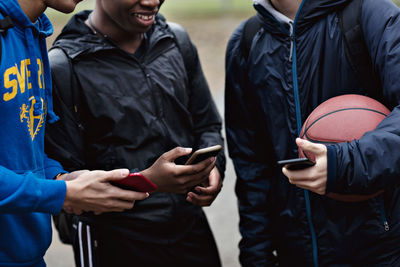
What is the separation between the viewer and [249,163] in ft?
9.77

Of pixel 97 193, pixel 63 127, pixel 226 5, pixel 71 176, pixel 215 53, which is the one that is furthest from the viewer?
pixel 226 5

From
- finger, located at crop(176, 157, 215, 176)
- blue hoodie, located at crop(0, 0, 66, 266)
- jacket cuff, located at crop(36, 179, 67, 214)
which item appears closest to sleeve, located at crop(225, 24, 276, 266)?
finger, located at crop(176, 157, 215, 176)

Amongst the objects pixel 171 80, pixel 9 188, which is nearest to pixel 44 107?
pixel 9 188

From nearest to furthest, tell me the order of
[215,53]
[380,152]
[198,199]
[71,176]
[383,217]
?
1. [380,152]
2. [383,217]
3. [71,176]
4. [198,199]
5. [215,53]

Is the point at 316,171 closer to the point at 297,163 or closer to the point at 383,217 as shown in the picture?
the point at 297,163

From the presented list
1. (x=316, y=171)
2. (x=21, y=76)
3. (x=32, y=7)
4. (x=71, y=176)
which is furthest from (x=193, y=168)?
(x=32, y=7)

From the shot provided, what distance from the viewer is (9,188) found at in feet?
6.87

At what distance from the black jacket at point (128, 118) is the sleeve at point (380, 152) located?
108 centimetres

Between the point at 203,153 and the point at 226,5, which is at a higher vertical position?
the point at 203,153

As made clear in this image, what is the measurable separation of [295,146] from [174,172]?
0.61m

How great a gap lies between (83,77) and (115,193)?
30.4 inches

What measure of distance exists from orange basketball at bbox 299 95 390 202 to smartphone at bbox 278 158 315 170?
0.10 m

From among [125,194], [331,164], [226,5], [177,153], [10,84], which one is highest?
[10,84]

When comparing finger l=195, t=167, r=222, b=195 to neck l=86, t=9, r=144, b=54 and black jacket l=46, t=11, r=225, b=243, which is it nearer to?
black jacket l=46, t=11, r=225, b=243
